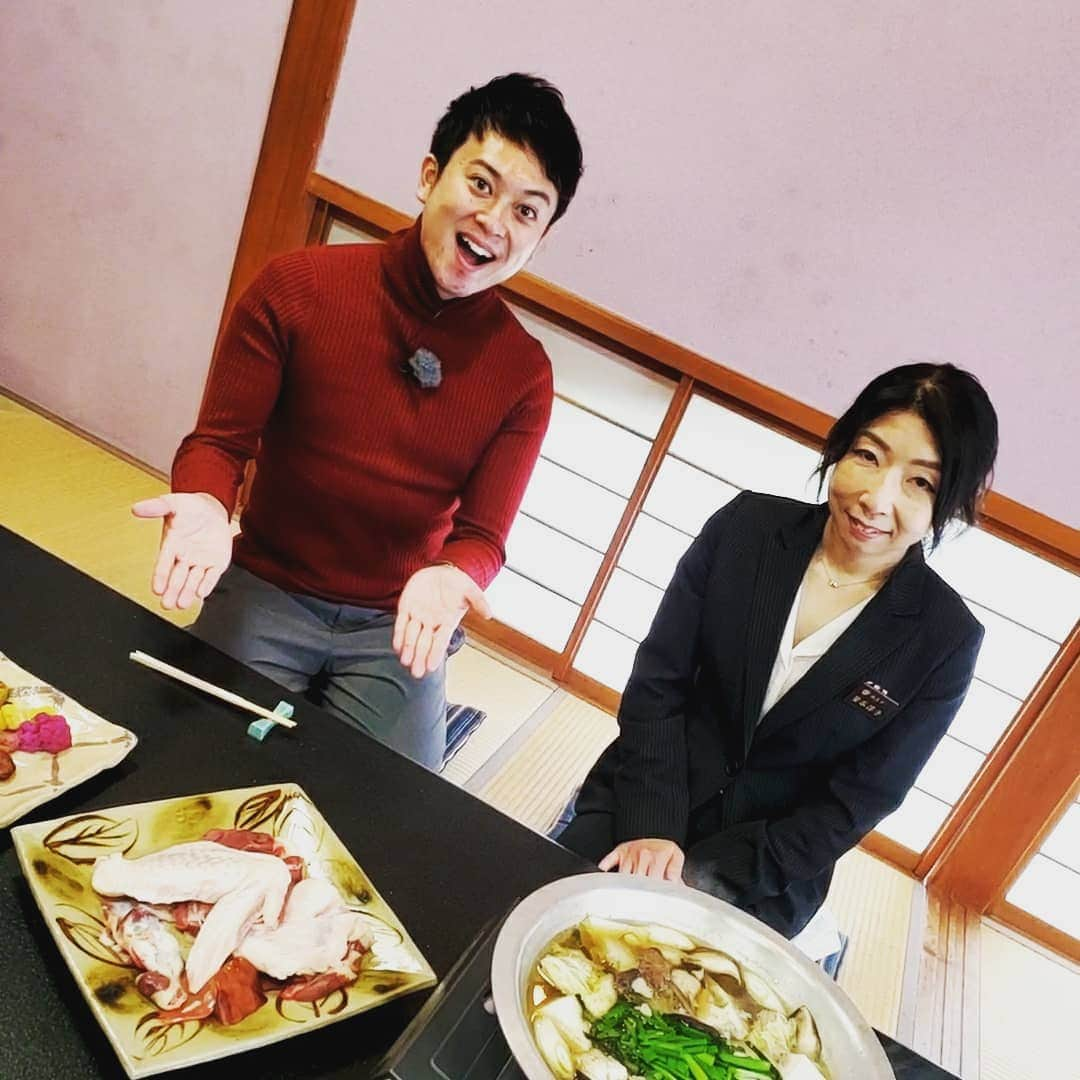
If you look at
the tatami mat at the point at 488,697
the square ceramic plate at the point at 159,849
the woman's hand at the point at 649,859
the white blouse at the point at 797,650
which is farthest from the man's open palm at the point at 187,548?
the tatami mat at the point at 488,697

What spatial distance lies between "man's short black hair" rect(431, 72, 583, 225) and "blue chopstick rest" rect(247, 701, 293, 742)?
105 centimetres

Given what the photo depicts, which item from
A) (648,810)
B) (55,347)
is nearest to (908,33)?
(648,810)

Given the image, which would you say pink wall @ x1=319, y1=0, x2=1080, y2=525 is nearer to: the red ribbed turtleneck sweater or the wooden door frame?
the wooden door frame

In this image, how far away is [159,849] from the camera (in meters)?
0.93

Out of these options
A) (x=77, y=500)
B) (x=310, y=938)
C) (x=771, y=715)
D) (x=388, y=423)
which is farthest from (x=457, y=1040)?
(x=77, y=500)

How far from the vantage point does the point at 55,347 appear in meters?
3.86

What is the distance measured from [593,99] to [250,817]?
2.59m

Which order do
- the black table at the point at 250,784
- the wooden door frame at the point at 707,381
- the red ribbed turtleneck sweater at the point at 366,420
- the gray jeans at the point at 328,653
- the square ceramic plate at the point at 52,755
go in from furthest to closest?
the wooden door frame at the point at 707,381 → the gray jeans at the point at 328,653 → the red ribbed turtleneck sweater at the point at 366,420 → the square ceramic plate at the point at 52,755 → the black table at the point at 250,784

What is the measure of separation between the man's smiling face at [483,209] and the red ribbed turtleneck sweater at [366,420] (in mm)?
83

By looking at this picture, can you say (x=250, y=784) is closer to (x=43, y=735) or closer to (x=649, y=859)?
(x=43, y=735)

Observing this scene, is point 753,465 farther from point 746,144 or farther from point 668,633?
point 668,633

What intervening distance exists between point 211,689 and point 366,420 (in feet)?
2.46

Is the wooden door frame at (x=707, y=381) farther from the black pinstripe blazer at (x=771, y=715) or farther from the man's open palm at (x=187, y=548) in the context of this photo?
the man's open palm at (x=187, y=548)

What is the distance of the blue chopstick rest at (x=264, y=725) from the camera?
1.16 meters
